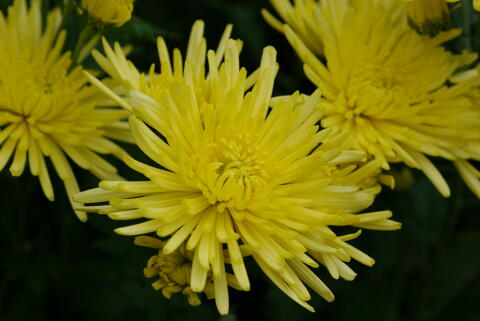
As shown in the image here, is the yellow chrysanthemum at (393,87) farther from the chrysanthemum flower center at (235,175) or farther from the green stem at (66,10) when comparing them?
the green stem at (66,10)

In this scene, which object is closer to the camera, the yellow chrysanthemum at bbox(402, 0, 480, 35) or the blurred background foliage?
the yellow chrysanthemum at bbox(402, 0, 480, 35)

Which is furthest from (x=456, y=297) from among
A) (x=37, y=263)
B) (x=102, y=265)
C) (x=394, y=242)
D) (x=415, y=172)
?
(x=37, y=263)

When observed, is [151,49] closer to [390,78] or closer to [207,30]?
[207,30]

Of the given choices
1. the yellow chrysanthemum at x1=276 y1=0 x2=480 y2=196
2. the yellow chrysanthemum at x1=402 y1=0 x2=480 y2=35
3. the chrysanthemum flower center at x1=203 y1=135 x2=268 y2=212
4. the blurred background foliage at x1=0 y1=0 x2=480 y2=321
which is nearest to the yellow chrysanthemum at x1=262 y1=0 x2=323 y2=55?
the yellow chrysanthemum at x1=276 y1=0 x2=480 y2=196

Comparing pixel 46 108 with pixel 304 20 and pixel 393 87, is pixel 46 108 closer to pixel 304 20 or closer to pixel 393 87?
pixel 304 20

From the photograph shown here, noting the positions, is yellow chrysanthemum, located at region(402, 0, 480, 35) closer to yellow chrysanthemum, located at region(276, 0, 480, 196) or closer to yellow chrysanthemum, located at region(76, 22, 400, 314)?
yellow chrysanthemum, located at region(276, 0, 480, 196)

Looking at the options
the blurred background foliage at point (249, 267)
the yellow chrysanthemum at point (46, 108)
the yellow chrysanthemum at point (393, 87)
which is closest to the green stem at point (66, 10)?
the yellow chrysanthemum at point (46, 108)
